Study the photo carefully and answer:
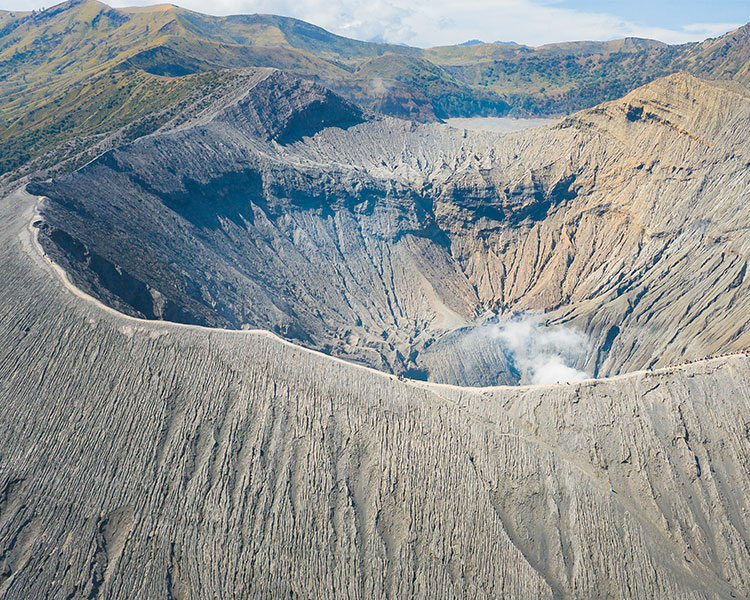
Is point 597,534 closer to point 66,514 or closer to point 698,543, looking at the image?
point 698,543

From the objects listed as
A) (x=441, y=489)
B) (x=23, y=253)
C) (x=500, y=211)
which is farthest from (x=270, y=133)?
(x=441, y=489)

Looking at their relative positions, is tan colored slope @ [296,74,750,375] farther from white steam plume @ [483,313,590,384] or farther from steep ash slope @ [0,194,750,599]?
steep ash slope @ [0,194,750,599]

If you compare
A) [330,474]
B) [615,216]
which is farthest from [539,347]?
[330,474]

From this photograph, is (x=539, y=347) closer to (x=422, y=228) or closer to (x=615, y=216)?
(x=615, y=216)

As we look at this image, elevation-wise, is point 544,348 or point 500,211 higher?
point 500,211

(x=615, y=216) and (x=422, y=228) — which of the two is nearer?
(x=615, y=216)

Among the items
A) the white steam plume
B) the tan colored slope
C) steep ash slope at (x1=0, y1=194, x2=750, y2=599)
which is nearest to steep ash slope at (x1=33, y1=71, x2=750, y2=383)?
the tan colored slope

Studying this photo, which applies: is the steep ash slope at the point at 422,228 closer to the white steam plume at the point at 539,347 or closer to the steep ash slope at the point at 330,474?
the white steam plume at the point at 539,347

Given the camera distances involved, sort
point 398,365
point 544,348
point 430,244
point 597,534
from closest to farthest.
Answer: point 597,534 < point 398,365 < point 544,348 < point 430,244
